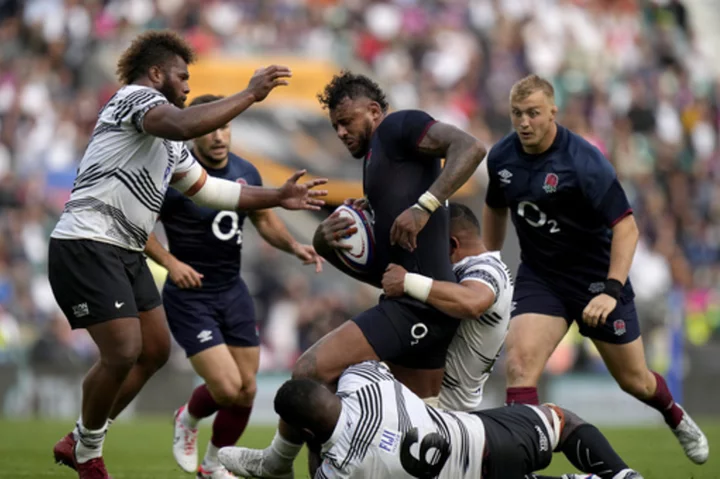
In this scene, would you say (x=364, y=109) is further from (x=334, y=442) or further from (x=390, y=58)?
(x=390, y=58)

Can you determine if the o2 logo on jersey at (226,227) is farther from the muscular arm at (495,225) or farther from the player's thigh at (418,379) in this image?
the player's thigh at (418,379)

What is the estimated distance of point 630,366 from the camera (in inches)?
344

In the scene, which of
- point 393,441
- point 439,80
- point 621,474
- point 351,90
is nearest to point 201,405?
point 351,90

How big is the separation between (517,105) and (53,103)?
14.6m

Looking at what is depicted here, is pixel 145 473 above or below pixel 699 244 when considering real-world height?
below

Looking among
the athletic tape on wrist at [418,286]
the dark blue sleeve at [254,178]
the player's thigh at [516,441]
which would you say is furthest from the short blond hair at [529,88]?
the dark blue sleeve at [254,178]

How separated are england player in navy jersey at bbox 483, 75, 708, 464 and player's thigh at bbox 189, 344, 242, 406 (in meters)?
2.24

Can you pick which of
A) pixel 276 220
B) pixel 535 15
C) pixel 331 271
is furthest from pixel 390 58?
Answer: pixel 276 220

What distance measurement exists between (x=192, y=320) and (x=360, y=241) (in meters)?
2.70

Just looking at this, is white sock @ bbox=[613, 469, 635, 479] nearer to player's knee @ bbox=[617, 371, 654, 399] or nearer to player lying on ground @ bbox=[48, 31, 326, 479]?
player's knee @ bbox=[617, 371, 654, 399]

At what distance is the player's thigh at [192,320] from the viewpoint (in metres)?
9.45

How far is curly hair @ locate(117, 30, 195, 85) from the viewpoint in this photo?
7461 millimetres

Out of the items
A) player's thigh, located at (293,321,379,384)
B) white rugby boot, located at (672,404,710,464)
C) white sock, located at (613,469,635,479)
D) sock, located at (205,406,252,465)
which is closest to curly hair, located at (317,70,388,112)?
player's thigh, located at (293,321,379,384)

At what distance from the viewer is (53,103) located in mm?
21328
